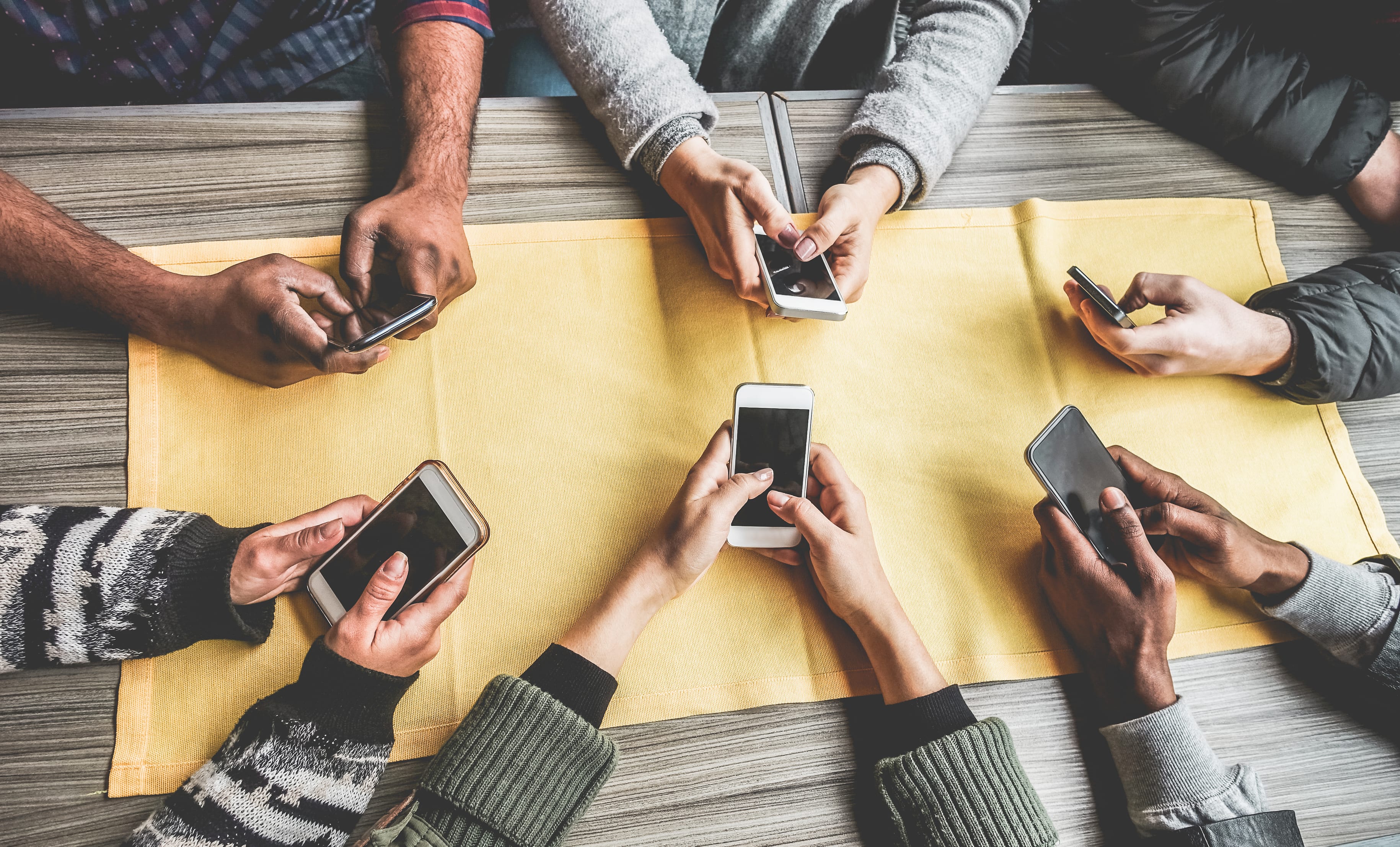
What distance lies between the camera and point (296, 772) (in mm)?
596

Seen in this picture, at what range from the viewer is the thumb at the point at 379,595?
64 cm

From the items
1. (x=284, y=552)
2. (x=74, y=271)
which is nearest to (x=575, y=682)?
(x=284, y=552)

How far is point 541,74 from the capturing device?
1095 millimetres

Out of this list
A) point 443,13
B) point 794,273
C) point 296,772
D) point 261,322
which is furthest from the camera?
point 443,13

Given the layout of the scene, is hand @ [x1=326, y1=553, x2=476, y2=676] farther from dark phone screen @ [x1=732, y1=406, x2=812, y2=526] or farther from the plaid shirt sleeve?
the plaid shirt sleeve

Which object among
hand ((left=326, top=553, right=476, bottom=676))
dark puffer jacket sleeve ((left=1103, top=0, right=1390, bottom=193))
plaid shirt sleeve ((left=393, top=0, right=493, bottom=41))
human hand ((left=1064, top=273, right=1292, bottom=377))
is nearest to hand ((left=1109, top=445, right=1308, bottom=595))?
human hand ((left=1064, top=273, right=1292, bottom=377))

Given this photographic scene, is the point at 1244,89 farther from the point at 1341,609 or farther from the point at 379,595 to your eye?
the point at 379,595

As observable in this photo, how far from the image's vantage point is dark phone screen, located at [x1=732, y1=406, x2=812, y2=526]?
75 centimetres

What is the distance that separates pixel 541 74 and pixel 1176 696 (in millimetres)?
1230

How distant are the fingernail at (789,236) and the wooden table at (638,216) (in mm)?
139

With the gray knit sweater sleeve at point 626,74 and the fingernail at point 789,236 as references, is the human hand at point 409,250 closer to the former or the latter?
the gray knit sweater sleeve at point 626,74

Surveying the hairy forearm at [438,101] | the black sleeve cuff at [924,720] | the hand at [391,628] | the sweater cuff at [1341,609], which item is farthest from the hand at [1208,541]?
the hairy forearm at [438,101]

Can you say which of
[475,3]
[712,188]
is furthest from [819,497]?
[475,3]

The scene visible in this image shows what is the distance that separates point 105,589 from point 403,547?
10.4 inches
